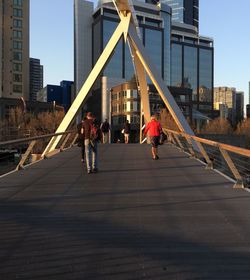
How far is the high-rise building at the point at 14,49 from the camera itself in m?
100

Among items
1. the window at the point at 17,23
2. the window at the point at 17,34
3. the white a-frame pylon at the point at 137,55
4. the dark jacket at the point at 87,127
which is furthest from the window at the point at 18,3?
the dark jacket at the point at 87,127

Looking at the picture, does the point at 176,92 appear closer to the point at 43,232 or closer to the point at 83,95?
the point at 83,95

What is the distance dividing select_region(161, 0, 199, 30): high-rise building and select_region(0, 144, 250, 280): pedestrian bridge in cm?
18057

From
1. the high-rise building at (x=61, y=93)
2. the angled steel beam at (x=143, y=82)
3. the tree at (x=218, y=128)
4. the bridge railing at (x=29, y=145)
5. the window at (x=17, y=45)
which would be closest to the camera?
the bridge railing at (x=29, y=145)

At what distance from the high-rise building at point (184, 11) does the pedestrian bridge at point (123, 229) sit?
18057 cm

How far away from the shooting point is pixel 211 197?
8.34 metres

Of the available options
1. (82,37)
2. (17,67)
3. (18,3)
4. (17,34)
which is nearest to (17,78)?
(17,67)

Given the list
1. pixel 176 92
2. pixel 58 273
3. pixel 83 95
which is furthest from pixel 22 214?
pixel 176 92

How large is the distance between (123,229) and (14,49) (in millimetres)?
102023

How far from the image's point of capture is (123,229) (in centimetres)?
594

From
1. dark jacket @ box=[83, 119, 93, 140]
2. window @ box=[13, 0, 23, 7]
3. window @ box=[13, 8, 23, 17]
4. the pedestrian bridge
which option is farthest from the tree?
the pedestrian bridge

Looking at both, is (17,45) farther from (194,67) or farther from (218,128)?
(194,67)

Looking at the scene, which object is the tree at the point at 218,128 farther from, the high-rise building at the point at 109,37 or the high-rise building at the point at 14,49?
the high-rise building at the point at 14,49

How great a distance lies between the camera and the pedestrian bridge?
4.42 metres
